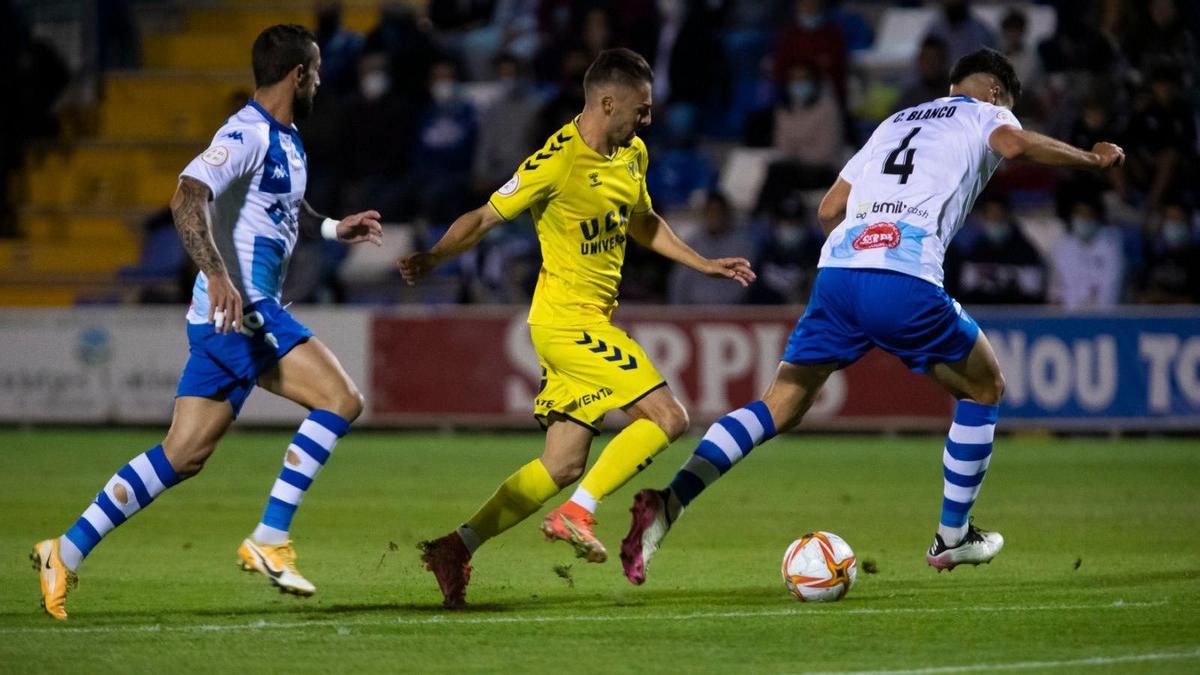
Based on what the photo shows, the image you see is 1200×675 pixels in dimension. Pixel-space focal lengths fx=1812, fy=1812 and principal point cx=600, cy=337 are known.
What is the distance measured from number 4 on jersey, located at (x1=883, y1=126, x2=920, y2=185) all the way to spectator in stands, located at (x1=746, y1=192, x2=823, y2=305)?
9571mm

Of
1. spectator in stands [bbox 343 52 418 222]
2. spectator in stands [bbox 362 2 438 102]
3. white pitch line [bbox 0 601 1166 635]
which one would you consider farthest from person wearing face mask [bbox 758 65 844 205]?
white pitch line [bbox 0 601 1166 635]

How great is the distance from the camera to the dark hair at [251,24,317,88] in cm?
728

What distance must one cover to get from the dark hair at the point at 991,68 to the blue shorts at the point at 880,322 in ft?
3.32

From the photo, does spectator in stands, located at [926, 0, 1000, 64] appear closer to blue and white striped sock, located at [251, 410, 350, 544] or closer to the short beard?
the short beard

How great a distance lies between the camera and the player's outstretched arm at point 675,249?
25.1 ft

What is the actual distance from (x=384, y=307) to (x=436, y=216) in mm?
1953

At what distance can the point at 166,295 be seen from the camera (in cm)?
1828

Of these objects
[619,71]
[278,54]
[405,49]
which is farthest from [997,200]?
[278,54]

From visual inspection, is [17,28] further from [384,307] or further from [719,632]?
[719,632]

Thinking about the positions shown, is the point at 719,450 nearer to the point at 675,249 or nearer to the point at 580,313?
the point at 580,313

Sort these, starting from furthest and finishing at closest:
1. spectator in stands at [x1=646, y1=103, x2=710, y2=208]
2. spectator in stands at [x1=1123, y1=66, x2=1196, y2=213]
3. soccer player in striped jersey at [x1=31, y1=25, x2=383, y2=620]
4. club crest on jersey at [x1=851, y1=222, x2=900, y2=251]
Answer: spectator in stands at [x1=646, y1=103, x2=710, y2=208] → spectator in stands at [x1=1123, y1=66, x2=1196, y2=213] → club crest on jersey at [x1=851, y1=222, x2=900, y2=251] → soccer player in striped jersey at [x1=31, y1=25, x2=383, y2=620]

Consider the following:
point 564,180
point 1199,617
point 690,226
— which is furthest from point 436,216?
point 1199,617

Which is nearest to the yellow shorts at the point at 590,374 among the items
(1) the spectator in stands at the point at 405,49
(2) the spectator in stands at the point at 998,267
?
(2) the spectator in stands at the point at 998,267

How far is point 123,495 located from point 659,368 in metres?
9.67
